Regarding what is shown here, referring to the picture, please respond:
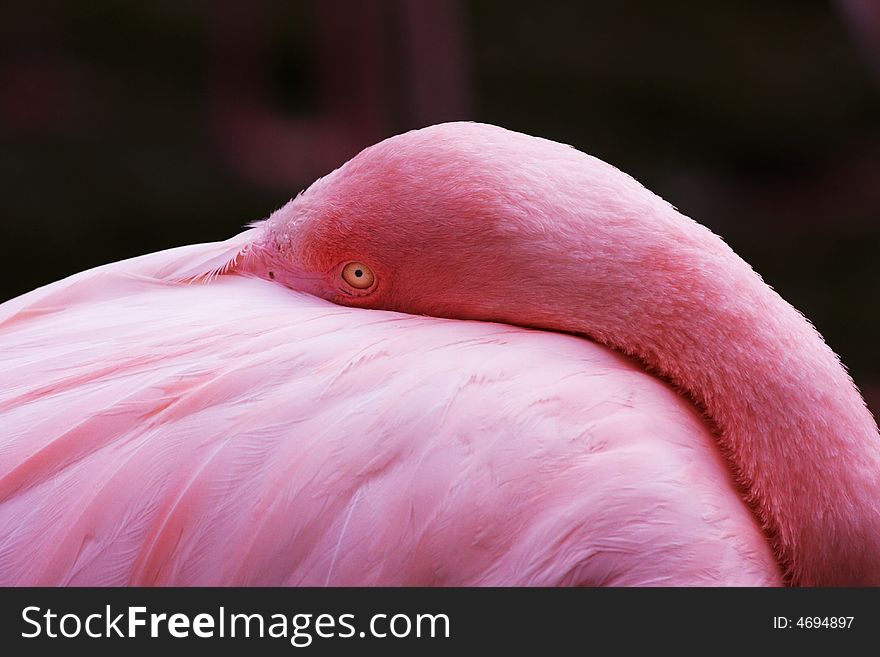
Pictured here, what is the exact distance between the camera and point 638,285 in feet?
4.08

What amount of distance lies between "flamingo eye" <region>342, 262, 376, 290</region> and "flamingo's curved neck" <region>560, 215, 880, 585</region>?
0.25m

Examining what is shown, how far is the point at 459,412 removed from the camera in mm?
1176

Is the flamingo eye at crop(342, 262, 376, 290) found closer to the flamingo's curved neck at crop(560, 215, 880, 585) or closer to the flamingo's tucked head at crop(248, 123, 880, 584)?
the flamingo's tucked head at crop(248, 123, 880, 584)

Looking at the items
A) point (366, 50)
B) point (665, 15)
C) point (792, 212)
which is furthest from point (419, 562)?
point (665, 15)

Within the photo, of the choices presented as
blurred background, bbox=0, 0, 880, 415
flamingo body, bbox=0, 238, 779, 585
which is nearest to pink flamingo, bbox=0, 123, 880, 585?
flamingo body, bbox=0, 238, 779, 585

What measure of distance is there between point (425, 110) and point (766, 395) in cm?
198

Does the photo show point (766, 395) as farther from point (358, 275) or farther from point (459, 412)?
point (358, 275)

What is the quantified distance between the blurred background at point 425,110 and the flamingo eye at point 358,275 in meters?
1.79

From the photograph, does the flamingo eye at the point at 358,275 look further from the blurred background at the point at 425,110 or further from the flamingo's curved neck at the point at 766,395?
the blurred background at the point at 425,110

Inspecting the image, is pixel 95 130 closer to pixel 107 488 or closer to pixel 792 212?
pixel 792 212

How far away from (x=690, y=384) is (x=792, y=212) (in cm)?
338

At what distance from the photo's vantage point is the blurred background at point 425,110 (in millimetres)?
3523

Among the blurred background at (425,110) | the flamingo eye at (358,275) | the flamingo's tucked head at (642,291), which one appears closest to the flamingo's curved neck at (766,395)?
the flamingo's tucked head at (642,291)

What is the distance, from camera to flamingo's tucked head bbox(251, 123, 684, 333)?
1235 millimetres
